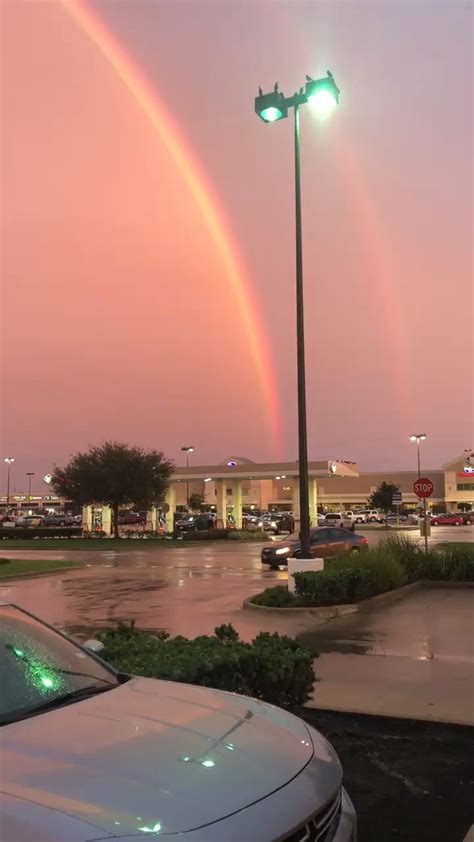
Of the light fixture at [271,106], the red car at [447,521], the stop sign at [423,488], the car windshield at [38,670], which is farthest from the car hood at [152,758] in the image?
the red car at [447,521]

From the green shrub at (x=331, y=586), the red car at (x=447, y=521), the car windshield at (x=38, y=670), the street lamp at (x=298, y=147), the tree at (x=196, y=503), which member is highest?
the street lamp at (x=298, y=147)

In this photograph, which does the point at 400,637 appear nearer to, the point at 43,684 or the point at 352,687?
the point at 352,687

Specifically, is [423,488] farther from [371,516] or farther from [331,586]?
[371,516]

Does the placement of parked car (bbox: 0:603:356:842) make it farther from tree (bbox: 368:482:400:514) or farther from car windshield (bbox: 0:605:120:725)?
tree (bbox: 368:482:400:514)

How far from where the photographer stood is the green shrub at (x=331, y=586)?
1241 cm

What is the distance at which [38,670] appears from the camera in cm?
343

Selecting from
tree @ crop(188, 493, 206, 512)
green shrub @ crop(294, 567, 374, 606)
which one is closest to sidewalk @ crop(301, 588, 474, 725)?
green shrub @ crop(294, 567, 374, 606)

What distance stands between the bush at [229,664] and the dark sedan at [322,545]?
15977mm

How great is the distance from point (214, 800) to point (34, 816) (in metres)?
0.60

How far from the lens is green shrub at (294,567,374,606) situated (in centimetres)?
1241

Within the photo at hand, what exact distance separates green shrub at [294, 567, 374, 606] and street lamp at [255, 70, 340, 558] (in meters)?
0.90

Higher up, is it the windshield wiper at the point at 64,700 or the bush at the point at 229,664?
the windshield wiper at the point at 64,700

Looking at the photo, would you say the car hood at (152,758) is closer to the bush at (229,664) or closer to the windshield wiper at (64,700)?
the windshield wiper at (64,700)

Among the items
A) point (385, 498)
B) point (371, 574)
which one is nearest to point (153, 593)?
point (371, 574)
